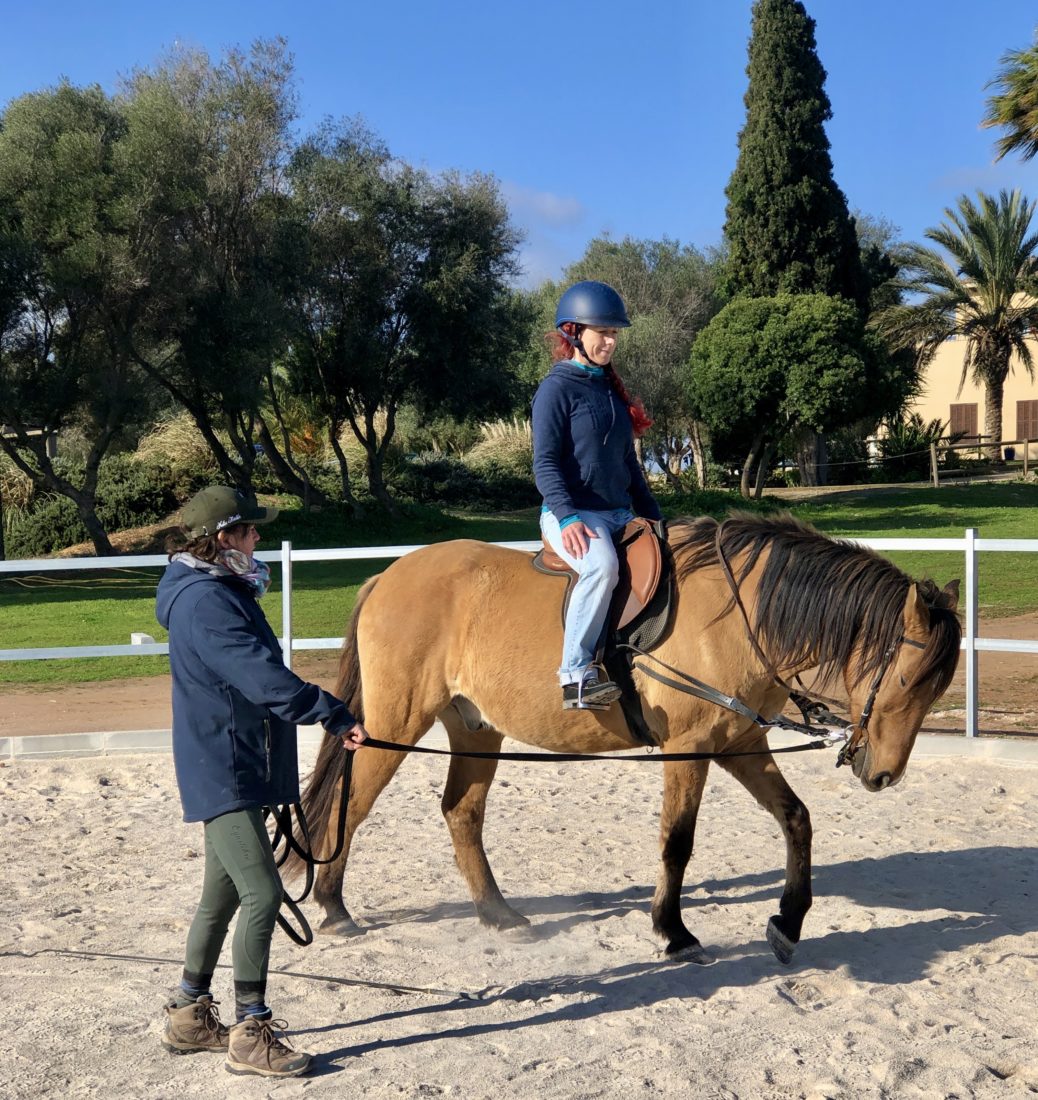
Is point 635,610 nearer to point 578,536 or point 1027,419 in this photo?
point 578,536

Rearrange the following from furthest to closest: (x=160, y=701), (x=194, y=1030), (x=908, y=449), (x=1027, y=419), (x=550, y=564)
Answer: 1. (x=1027, y=419)
2. (x=908, y=449)
3. (x=160, y=701)
4. (x=550, y=564)
5. (x=194, y=1030)

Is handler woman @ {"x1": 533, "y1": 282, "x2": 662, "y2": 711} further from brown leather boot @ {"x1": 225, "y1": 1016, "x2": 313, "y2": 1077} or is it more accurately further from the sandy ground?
brown leather boot @ {"x1": 225, "y1": 1016, "x2": 313, "y2": 1077}

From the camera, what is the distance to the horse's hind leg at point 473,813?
506 centimetres

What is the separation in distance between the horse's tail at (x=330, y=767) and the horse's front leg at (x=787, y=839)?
1661 mm

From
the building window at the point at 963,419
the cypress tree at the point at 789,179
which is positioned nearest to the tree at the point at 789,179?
the cypress tree at the point at 789,179

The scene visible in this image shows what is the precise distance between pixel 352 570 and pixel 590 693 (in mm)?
17684

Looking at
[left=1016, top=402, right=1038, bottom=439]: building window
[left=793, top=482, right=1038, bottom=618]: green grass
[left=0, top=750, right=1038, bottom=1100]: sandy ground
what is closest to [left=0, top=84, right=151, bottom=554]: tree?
[left=793, top=482, right=1038, bottom=618]: green grass

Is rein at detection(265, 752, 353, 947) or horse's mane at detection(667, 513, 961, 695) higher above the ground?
horse's mane at detection(667, 513, 961, 695)

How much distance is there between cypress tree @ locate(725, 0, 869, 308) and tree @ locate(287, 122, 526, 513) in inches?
351

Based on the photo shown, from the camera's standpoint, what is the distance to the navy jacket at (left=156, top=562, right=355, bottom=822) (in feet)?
11.4

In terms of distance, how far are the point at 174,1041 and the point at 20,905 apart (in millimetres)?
1993

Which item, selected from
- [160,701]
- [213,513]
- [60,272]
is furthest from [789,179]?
[213,513]

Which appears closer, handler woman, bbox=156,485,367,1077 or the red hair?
handler woman, bbox=156,485,367,1077

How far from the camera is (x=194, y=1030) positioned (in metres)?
3.68
